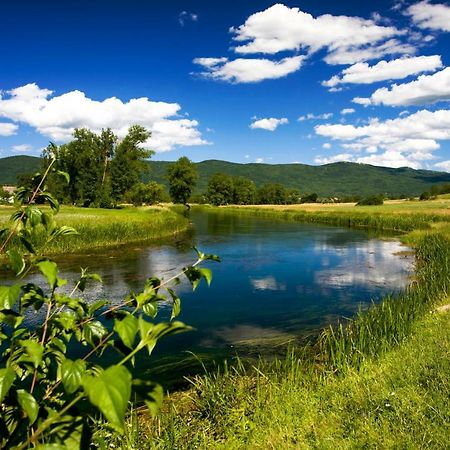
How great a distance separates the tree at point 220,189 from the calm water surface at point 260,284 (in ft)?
341

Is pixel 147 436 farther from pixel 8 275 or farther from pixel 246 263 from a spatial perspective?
pixel 246 263

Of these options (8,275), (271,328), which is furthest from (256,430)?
(8,275)

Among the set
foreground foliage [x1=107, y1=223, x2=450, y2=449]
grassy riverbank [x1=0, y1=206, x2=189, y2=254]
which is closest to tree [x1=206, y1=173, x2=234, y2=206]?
grassy riverbank [x1=0, y1=206, x2=189, y2=254]

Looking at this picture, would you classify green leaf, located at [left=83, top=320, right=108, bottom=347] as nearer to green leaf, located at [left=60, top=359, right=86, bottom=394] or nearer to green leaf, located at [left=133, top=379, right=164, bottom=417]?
green leaf, located at [left=60, top=359, right=86, bottom=394]

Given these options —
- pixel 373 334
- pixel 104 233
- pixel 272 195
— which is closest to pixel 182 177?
pixel 272 195

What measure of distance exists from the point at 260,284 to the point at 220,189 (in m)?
120

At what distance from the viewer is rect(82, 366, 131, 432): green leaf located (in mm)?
1386

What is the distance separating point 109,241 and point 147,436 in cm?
2409

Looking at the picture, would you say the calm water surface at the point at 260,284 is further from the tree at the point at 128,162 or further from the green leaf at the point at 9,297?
the tree at the point at 128,162

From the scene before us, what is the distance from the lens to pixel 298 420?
526 cm

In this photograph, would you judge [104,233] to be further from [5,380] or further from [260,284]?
[5,380]

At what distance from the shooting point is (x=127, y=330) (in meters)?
1.77

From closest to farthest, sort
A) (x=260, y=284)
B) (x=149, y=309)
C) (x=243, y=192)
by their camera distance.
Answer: (x=149, y=309)
(x=260, y=284)
(x=243, y=192)

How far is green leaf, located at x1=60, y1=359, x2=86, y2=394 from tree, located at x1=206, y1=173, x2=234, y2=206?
13300cm
